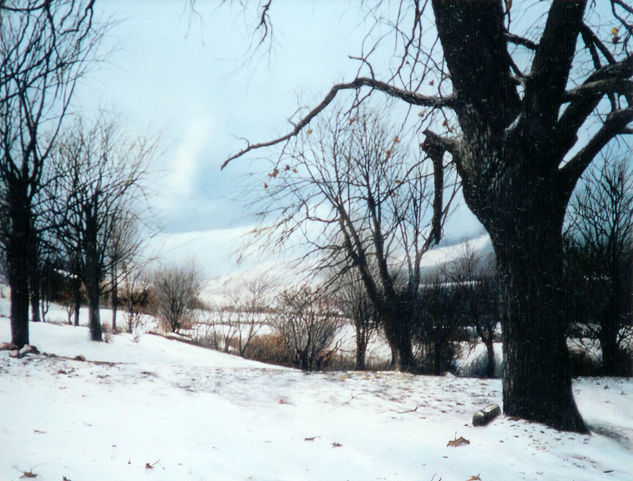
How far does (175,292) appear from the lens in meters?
26.8

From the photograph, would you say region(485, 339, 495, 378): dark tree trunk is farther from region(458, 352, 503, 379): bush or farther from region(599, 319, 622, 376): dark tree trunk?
region(599, 319, 622, 376): dark tree trunk

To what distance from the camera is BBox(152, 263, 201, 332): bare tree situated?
85.8 feet

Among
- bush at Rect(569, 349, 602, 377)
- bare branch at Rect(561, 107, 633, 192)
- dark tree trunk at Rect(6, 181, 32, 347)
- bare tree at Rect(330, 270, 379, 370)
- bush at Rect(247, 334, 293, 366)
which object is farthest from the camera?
bush at Rect(247, 334, 293, 366)

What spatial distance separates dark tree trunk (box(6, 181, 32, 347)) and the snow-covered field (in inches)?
91.0

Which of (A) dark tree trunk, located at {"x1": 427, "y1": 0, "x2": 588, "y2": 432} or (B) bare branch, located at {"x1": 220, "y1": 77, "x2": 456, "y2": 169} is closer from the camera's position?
(A) dark tree trunk, located at {"x1": 427, "y1": 0, "x2": 588, "y2": 432}

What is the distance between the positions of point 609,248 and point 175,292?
23379mm

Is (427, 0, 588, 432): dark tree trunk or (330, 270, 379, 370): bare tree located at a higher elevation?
(427, 0, 588, 432): dark tree trunk

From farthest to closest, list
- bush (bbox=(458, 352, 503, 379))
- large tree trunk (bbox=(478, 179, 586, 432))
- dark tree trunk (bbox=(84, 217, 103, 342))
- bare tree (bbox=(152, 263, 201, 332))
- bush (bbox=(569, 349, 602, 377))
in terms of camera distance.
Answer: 1. bare tree (bbox=(152, 263, 201, 332))
2. bush (bbox=(458, 352, 503, 379))
3. dark tree trunk (bbox=(84, 217, 103, 342))
4. bush (bbox=(569, 349, 602, 377))
5. large tree trunk (bbox=(478, 179, 586, 432))

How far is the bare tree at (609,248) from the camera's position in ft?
27.5

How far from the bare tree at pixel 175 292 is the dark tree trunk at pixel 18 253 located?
60.1ft

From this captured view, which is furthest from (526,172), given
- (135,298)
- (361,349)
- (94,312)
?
(135,298)

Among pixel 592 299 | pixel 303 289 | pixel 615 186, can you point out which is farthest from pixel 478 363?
pixel 303 289

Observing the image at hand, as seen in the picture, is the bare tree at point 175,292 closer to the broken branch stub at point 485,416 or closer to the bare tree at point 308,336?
the bare tree at point 308,336

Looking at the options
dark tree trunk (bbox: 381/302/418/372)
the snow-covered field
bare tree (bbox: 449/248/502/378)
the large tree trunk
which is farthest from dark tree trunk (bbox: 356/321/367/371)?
the large tree trunk
